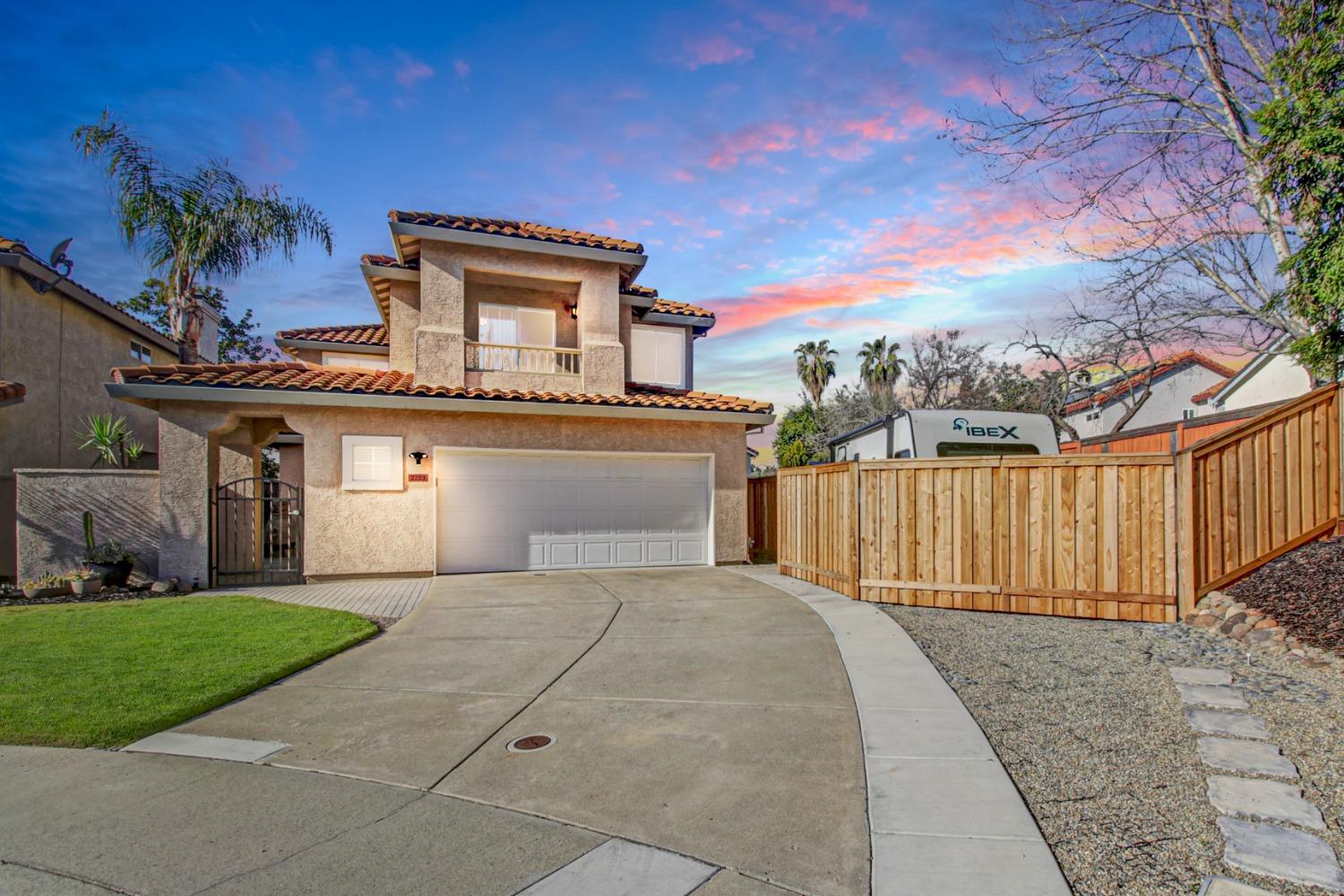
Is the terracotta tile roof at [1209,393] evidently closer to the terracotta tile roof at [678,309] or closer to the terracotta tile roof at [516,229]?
the terracotta tile roof at [678,309]

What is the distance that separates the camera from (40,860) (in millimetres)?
2990

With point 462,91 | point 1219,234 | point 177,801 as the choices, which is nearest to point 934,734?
point 177,801

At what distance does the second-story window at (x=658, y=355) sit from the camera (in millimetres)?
15633

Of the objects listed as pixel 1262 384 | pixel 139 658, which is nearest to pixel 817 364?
pixel 1262 384

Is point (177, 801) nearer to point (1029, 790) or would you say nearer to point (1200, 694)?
point (1029, 790)

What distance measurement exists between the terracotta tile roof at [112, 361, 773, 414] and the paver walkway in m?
3.28

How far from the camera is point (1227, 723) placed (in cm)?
441

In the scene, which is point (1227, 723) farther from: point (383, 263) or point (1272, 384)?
point (1272, 384)

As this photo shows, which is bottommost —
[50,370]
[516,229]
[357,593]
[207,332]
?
[357,593]

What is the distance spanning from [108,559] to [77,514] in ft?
3.22

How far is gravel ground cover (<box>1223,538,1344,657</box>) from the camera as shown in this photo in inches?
225

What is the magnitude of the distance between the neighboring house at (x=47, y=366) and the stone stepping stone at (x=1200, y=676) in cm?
1675

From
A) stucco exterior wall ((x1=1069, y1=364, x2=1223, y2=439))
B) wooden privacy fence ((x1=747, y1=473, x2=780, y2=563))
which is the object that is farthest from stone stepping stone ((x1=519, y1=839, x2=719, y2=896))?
stucco exterior wall ((x1=1069, y1=364, x2=1223, y2=439))

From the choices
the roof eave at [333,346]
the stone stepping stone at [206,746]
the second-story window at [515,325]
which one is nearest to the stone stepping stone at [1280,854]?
the stone stepping stone at [206,746]
